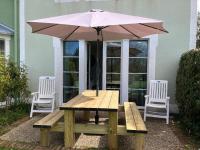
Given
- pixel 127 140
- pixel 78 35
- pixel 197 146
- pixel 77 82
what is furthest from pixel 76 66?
pixel 197 146

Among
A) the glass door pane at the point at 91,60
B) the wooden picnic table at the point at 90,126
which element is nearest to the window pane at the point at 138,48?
the glass door pane at the point at 91,60

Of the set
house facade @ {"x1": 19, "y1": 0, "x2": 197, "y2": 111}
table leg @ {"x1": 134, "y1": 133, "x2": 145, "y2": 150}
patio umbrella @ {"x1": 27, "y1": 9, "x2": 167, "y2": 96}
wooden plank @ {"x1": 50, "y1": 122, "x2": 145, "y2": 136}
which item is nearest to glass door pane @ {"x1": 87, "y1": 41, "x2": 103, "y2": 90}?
house facade @ {"x1": 19, "y1": 0, "x2": 197, "y2": 111}

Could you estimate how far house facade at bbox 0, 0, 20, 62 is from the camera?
355 inches

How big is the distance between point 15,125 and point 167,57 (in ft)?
16.0

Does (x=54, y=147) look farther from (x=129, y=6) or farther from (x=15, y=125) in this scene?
(x=129, y=6)

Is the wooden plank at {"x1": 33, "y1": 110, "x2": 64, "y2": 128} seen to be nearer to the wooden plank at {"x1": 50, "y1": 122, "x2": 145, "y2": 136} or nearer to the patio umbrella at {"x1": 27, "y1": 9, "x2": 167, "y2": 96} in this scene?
the wooden plank at {"x1": 50, "y1": 122, "x2": 145, "y2": 136}

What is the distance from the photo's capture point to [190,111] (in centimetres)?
614

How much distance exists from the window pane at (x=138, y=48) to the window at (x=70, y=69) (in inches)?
70.4

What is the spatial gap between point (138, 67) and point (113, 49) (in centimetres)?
101

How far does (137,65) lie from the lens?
8.52 meters

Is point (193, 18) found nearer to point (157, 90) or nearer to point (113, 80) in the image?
point (157, 90)

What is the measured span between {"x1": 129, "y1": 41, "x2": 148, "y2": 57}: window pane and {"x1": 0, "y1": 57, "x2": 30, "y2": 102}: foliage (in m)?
3.57

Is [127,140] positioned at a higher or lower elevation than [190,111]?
lower

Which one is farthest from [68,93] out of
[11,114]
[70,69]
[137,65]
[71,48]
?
[137,65]
